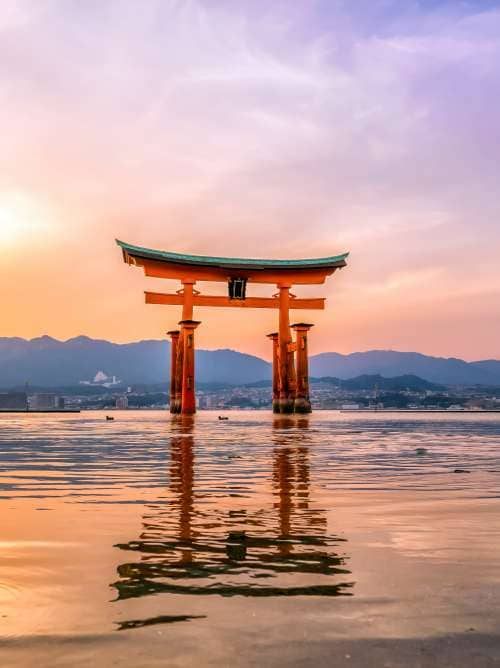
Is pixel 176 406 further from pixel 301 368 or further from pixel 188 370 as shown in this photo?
pixel 301 368

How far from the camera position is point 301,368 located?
59125mm

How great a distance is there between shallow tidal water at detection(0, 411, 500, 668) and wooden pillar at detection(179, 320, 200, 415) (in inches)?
1837

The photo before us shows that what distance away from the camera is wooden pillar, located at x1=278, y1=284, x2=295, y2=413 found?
56156 millimetres

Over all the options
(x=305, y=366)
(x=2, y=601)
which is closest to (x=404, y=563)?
(x=2, y=601)

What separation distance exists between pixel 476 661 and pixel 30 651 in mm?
1294

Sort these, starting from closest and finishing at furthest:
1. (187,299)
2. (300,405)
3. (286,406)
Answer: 1. (187,299)
2. (300,405)
3. (286,406)

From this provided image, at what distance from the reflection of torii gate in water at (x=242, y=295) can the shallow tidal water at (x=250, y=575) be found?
1740 inches

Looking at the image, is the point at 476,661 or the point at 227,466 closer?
the point at 476,661

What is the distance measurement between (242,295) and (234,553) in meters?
51.5

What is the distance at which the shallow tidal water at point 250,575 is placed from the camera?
86.7 inches

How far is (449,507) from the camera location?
19.0 feet

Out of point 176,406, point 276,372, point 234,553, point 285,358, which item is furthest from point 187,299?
point 234,553

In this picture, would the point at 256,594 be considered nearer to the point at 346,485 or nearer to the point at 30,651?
the point at 30,651

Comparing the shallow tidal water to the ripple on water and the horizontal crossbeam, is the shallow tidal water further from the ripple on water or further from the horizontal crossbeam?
the horizontal crossbeam
